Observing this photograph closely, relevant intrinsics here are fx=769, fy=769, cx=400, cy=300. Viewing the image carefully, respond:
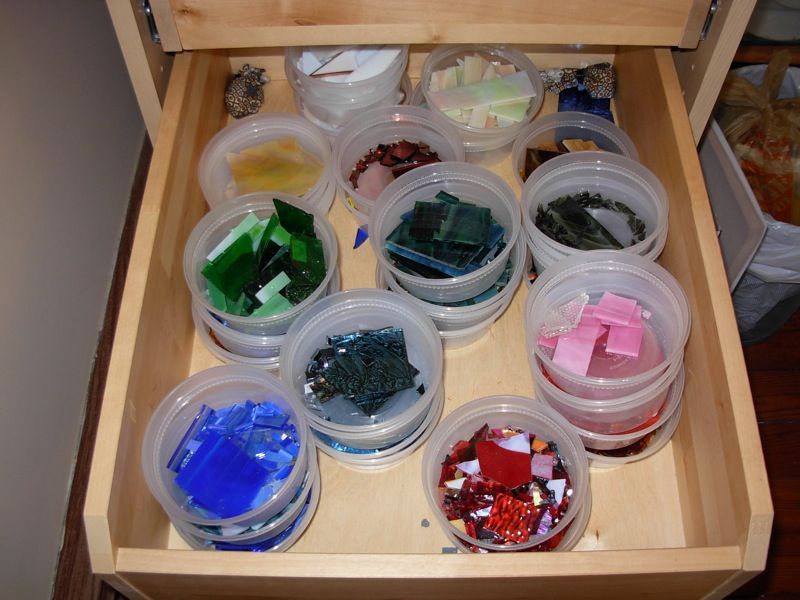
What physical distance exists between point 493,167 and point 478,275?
286mm

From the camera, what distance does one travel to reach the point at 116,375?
2.64 ft

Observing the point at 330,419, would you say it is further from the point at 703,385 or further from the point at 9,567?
the point at 9,567

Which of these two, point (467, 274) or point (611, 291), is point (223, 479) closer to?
point (467, 274)

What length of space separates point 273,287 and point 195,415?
181mm

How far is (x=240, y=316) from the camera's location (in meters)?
0.93

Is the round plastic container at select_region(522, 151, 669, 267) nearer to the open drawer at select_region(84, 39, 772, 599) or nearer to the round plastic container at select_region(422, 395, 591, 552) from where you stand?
the open drawer at select_region(84, 39, 772, 599)

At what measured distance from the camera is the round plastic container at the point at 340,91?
3.57 ft

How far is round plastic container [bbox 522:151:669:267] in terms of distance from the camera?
96 cm

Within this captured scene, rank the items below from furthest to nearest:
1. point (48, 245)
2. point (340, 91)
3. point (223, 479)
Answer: point (48, 245), point (340, 91), point (223, 479)

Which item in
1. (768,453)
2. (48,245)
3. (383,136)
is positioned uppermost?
(383,136)

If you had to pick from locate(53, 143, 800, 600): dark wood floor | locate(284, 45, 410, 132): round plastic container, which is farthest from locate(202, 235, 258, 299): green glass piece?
locate(53, 143, 800, 600): dark wood floor

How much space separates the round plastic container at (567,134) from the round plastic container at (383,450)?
1.19 feet

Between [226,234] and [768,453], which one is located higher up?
[226,234]

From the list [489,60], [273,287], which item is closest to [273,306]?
[273,287]
